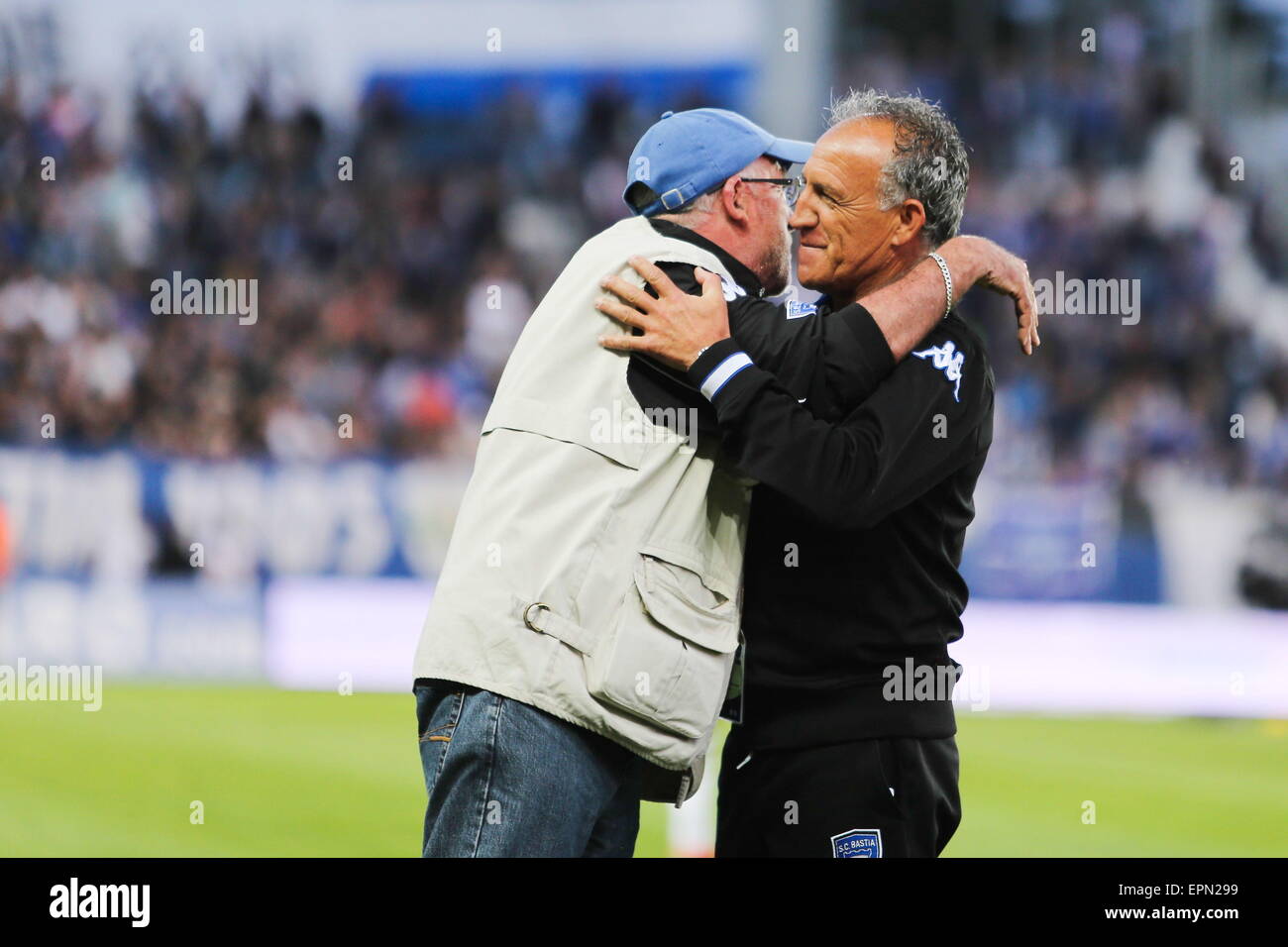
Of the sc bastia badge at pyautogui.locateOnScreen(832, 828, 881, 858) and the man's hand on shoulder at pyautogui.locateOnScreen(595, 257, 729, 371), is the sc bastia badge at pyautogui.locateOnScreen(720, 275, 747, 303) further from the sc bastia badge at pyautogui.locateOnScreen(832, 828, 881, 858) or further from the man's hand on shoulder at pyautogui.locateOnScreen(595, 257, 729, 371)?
the sc bastia badge at pyautogui.locateOnScreen(832, 828, 881, 858)

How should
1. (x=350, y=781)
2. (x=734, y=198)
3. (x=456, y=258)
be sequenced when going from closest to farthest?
(x=734, y=198) → (x=350, y=781) → (x=456, y=258)

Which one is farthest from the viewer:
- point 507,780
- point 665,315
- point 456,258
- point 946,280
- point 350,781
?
point 456,258

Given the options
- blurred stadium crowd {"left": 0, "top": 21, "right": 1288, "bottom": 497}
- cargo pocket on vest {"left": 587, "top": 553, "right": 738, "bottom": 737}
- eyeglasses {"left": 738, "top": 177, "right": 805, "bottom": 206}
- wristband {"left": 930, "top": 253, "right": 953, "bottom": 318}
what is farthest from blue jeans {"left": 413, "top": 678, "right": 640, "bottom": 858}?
blurred stadium crowd {"left": 0, "top": 21, "right": 1288, "bottom": 497}

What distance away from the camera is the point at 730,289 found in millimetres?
3557

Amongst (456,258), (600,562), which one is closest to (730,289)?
(600,562)

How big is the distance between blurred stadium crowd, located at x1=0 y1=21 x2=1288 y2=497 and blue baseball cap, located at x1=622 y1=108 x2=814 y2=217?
10.1 meters

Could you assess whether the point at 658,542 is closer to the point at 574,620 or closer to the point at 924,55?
the point at 574,620

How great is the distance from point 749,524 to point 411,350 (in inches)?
511

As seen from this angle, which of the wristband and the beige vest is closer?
the beige vest

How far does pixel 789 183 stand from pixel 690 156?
0.91 feet

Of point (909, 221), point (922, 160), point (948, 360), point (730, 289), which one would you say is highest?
point (922, 160)

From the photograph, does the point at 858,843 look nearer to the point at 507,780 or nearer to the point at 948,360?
the point at 507,780

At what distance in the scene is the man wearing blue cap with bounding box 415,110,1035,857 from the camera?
3254 mm

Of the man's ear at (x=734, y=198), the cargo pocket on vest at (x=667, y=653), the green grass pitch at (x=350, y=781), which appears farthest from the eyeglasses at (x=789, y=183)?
the green grass pitch at (x=350, y=781)
